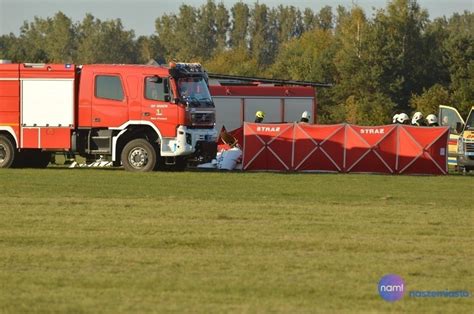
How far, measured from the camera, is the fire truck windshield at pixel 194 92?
27.5m

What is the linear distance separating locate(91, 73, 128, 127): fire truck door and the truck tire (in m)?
0.65

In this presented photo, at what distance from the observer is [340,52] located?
3487 inches

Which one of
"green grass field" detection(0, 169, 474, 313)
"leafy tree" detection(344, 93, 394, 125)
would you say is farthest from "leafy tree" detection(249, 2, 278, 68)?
"green grass field" detection(0, 169, 474, 313)

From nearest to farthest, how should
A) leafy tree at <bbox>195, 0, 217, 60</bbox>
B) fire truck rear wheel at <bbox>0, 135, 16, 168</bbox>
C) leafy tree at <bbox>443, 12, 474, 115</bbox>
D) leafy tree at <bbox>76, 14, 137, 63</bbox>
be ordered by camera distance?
fire truck rear wheel at <bbox>0, 135, 16, 168</bbox>
leafy tree at <bbox>443, 12, 474, 115</bbox>
leafy tree at <bbox>76, 14, 137, 63</bbox>
leafy tree at <bbox>195, 0, 217, 60</bbox>

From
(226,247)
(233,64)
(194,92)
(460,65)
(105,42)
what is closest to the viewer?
(226,247)

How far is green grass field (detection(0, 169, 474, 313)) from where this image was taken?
10414mm

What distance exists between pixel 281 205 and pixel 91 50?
12469cm

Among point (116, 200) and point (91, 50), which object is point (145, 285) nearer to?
point (116, 200)

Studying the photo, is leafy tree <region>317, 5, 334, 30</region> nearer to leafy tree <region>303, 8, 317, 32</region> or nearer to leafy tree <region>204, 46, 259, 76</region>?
leafy tree <region>303, 8, 317, 32</region>

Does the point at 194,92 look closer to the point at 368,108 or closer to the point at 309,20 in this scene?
the point at 368,108

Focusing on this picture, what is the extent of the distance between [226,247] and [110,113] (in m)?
14.5

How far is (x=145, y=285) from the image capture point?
431 inches

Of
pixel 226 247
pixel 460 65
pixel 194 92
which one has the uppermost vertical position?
pixel 460 65

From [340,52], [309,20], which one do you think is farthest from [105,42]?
[340,52]
